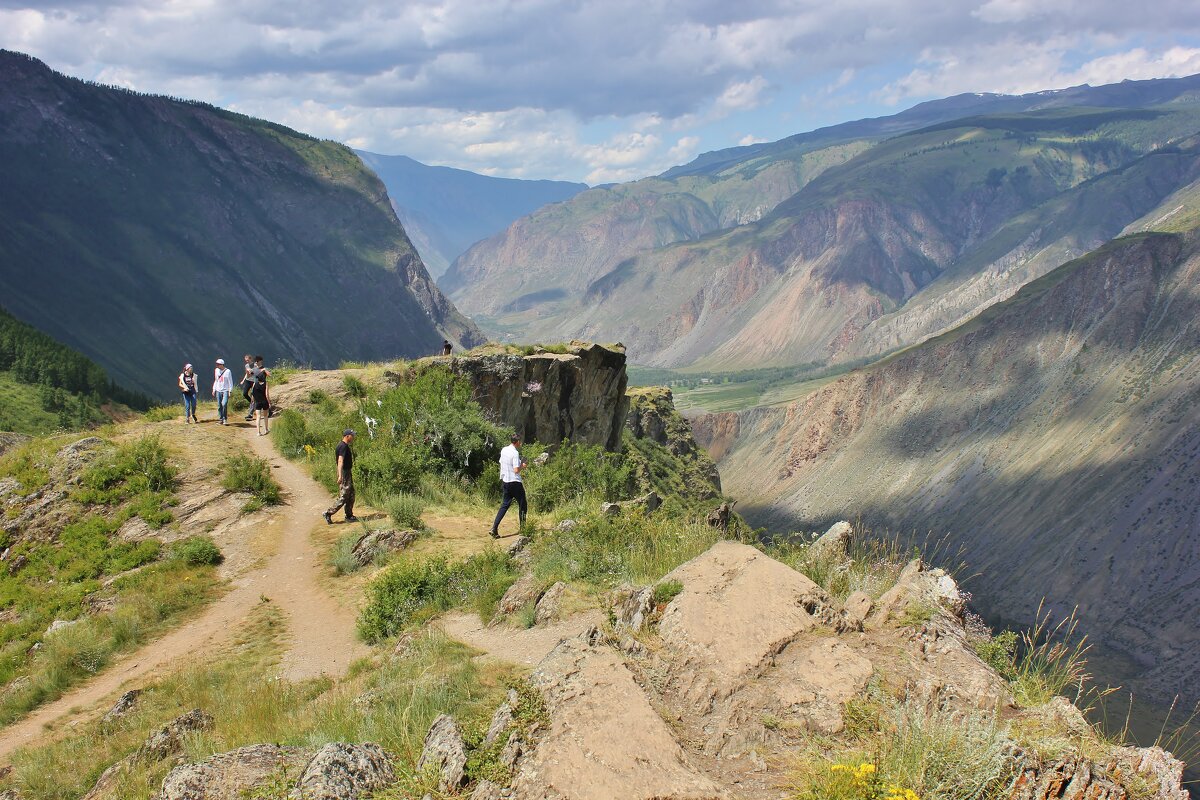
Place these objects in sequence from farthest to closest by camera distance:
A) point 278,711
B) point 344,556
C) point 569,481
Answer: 1. point 569,481
2. point 344,556
3. point 278,711

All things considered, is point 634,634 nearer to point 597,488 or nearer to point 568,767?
point 568,767

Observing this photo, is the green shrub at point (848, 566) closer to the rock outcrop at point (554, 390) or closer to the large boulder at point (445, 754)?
the large boulder at point (445, 754)

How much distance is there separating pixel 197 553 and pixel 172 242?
16302 centimetres

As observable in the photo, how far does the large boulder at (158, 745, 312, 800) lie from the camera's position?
539 centimetres

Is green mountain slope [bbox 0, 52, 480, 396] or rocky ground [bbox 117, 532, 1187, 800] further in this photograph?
green mountain slope [bbox 0, 52, 480, 396]

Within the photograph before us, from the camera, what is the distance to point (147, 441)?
16.6 m

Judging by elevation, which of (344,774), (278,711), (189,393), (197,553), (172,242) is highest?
(172,242)

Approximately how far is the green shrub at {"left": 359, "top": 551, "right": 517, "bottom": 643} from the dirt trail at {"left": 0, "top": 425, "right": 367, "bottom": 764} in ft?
1.38

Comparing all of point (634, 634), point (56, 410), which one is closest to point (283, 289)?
point (56, 410)

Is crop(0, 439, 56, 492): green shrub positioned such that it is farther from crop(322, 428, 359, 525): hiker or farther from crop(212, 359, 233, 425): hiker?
crop(322, 428, 359, 525): hiker

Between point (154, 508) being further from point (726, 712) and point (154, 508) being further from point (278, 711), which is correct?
point (726, 712)

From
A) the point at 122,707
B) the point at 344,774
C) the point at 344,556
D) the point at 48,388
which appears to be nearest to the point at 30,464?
the point at 344,556

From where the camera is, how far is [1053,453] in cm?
9044

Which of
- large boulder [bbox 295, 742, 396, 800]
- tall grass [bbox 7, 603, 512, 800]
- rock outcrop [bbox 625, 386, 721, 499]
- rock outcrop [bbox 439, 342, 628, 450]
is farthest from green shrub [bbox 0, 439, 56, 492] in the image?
rock outcrop [bbox 625, 386, 721, 499]
